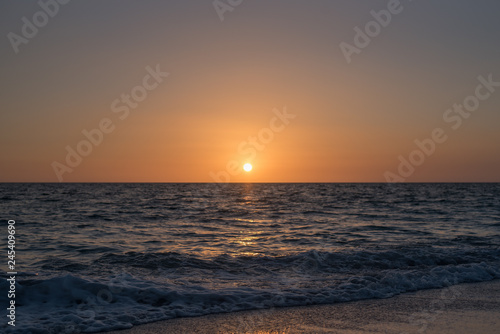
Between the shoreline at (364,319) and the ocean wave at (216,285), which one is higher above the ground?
the ocean wave at (216,285)

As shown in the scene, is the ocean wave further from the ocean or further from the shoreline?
the shoreline

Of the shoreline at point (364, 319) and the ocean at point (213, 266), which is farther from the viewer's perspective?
the ocean at point (213, 266)

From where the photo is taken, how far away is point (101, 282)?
31.0 ft

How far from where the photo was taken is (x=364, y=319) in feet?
23.6

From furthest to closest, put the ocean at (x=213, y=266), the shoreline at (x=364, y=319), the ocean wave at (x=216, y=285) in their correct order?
the ocean at (x=213, y=266), the ocean wave at (x=216, y=285), the shoreline at (x=364, y=319)

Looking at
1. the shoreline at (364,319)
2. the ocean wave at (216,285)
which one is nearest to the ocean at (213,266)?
the ocean wave at (216,285)

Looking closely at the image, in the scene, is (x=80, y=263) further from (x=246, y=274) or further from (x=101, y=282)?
(x=246, y=274)

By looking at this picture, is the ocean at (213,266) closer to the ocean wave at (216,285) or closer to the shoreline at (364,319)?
the ocean wave at (216,285)

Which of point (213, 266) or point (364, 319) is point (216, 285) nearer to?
point (213, 266)

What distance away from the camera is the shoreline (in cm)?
661

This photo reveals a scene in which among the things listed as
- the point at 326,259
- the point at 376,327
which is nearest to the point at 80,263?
the point at 326,259

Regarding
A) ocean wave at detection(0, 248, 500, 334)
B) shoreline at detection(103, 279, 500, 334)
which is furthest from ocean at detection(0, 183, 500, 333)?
shoreline at detection(103, 279, 500, 334)

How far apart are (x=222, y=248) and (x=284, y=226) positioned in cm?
808

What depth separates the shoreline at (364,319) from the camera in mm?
6605
